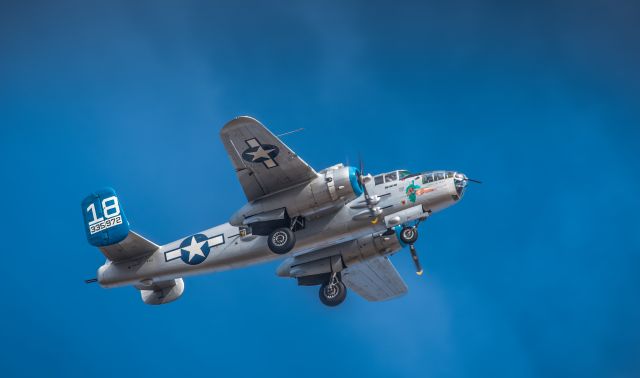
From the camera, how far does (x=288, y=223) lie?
28.3 m

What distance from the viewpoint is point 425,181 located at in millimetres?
28422

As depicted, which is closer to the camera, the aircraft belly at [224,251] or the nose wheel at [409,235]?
the aircraft belly at [224,251]

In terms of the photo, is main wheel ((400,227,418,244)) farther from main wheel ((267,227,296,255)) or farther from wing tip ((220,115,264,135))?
wing tip ((220,115,264,135))

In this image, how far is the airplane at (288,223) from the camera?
27.5m

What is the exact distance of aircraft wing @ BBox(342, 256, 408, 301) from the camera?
1314 inches

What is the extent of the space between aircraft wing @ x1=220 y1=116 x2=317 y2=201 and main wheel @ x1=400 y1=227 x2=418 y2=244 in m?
3.79

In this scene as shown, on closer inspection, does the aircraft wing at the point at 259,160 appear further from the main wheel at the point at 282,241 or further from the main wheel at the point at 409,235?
the main wheel at the point at 409,235

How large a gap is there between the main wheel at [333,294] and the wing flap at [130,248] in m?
6.12

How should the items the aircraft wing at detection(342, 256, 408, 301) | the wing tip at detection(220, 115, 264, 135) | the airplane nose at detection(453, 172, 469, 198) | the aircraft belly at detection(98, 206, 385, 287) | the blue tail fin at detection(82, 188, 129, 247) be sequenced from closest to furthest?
the wing tip at detection(220, 115, 264, 135) → the airplane nose at detection(453, 172, 469, 198) → the aircraft belly at detection(98, 206, 385, 287) → the blue tail fin at detection(82, 188, 129, 247) → the aircraft wing at detection(342, 256, 408, 301)

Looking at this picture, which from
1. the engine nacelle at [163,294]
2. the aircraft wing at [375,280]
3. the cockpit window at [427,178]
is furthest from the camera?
the aircraft wing at [375,280]

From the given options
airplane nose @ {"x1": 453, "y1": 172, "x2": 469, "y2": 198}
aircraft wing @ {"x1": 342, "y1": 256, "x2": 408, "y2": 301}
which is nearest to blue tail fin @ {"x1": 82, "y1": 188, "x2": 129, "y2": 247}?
aircraft wing @ {"x1": 342, "y1": 256, "x2": 408, "y2": 301}

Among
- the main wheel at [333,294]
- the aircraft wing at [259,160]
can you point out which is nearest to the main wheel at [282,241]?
the aircraft wing at [259,160]

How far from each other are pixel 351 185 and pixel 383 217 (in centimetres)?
197

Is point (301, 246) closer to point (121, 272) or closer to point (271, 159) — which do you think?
point (271, 159)
